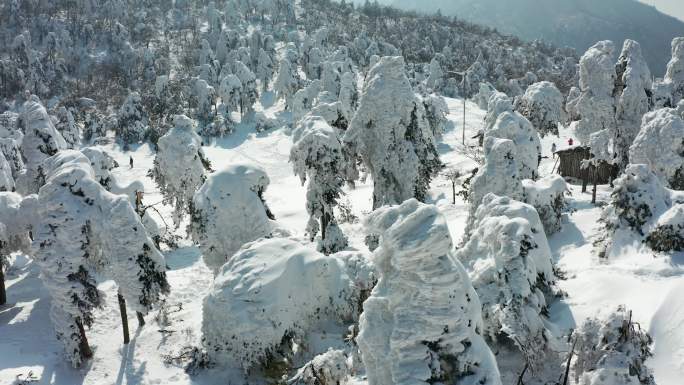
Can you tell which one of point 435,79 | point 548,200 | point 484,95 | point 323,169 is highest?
point 323,169

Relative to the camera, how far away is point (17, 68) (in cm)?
8275

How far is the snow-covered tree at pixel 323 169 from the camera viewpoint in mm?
18625

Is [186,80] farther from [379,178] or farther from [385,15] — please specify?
[385,15]

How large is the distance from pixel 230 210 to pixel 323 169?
3.89 meters

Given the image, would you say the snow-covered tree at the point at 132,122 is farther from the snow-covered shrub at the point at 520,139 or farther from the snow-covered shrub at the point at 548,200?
the snow-covered shrub at the point at 548,200

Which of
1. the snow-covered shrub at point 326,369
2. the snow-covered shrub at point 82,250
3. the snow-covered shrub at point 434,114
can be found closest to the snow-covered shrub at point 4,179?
the snow-covered shrub at point 82,250

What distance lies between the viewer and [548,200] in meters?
19.5

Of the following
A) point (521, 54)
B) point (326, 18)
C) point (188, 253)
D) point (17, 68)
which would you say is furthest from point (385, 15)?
point (188, 253)

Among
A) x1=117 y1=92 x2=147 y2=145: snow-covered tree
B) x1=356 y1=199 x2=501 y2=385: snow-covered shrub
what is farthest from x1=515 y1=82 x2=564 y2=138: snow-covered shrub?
x1=117 y1=92 x2=147 y2=145: snow-covered tree

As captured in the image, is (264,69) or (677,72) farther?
(264,69)

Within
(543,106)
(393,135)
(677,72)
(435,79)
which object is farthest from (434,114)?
(393,135)

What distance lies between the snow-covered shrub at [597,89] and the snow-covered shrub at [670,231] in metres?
12.2

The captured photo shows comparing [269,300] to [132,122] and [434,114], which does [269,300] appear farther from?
[132,122]

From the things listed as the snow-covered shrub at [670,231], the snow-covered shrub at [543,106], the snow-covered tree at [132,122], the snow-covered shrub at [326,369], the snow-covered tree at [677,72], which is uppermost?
the snow-covered tree at [677,72]
